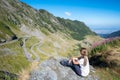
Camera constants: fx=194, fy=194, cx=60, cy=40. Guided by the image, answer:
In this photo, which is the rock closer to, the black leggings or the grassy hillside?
the black leggings

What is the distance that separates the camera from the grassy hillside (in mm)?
21203

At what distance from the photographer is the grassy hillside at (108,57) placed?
69.6 ft

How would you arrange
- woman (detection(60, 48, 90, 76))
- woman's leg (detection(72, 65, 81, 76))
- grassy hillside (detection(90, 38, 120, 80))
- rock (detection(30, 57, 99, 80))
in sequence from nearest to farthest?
rock (detection(30, 57, 99, 80)) → woman (detection(60, 48, 90, 76)) → woman's leg (detection(72, 65, 81, 76)) → grassy hillside (detection(90, 38, 120, 80))

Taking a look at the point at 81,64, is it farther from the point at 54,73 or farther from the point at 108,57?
the point at 108,57

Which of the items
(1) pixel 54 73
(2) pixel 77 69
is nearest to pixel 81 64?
(2) pixel 77 69

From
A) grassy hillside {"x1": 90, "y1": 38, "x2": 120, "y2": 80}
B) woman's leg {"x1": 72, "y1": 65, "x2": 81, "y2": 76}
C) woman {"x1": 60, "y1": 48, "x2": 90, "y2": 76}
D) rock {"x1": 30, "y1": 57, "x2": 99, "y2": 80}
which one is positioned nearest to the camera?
rock {"x1": 30, "y1": 57, "x2": 99, "y2": 80}

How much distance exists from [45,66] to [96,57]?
8.20 meters

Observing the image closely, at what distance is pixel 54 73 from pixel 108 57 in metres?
7.72

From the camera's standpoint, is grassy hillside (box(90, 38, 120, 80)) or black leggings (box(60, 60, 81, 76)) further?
grassy hillside (box(90, 38, 120, 80))

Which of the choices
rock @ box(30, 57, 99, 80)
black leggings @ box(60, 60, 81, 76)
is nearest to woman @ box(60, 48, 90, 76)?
black leggings @ box(60, 60, 81, 76)

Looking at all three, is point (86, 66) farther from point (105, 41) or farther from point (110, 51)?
point (105, 41)

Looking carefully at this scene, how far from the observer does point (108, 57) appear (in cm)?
2280

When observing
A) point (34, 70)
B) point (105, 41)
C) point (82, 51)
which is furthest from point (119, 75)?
point (34, 70)

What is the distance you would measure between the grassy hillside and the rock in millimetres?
2114
